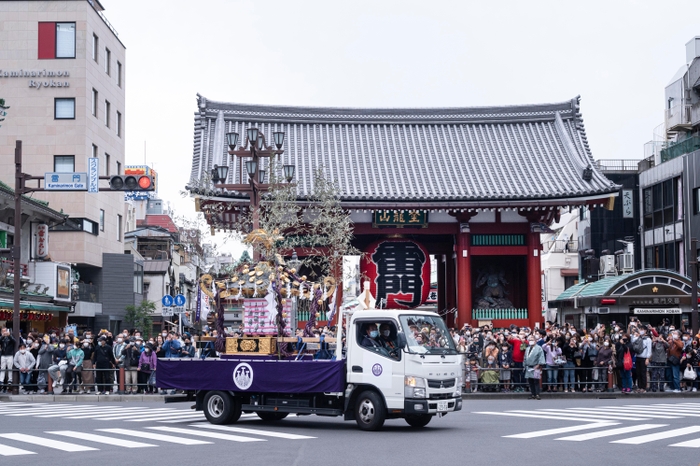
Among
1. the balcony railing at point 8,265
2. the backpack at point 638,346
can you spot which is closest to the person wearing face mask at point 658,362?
the backpack at point 638,346

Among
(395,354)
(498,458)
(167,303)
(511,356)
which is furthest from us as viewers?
(167,303)

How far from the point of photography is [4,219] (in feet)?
125

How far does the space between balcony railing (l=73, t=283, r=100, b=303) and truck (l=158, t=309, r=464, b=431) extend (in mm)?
30412

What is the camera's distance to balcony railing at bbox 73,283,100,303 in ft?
153

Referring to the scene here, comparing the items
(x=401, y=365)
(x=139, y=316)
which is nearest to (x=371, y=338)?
(x=401, y=365)

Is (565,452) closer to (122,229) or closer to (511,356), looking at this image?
(511,356)

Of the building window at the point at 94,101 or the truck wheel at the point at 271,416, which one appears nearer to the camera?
the truck wheel at the point at 271,416

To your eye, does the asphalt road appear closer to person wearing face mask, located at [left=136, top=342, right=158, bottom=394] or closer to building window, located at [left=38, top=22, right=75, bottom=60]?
person wearing face mask, located at [left=136, top=342, right=158, bottom=394]

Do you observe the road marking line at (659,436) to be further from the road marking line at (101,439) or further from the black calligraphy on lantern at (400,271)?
the black calligraphy on lantern at (400,271)

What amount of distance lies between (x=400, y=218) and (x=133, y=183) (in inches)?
469

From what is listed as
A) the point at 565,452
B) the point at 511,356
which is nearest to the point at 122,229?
the point at 511,356

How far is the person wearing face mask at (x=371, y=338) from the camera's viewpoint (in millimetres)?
15883

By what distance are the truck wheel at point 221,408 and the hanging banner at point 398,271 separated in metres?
15.6

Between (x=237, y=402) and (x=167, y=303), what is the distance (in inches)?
695
